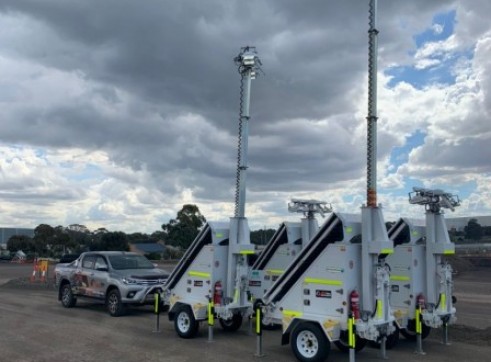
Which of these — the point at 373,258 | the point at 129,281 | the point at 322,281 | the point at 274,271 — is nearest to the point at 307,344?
the point at 322,281

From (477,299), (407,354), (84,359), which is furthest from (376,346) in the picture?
(477,299)

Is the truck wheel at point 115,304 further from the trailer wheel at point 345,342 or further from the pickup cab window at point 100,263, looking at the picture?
the trailer wheel at point 345,342

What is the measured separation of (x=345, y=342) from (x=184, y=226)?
69317 mm

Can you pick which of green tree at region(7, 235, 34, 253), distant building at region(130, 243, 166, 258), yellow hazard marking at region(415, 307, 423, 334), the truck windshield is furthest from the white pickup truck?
green tree at region(7, 235, 34, 253)

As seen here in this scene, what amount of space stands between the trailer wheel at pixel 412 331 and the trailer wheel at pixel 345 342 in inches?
51.9

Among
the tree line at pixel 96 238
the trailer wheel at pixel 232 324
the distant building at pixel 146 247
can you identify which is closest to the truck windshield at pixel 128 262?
the trailer wheel at pixel 232 324

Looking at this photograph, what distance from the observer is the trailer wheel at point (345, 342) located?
9711 millimetres

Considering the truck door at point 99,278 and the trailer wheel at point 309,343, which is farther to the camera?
the truck door at point 99,278

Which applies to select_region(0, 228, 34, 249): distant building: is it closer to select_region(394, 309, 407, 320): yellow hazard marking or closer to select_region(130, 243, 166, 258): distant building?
select_region(130, 243, 166, 258): distant building

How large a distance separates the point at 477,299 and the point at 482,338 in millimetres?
10604

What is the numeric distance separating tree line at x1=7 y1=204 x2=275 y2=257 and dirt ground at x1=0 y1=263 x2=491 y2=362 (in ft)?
147

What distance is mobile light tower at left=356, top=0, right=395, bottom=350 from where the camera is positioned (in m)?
9.73

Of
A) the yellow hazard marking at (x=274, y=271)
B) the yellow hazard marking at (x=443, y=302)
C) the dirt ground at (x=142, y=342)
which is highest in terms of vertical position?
the yellow hazard marking at (x=274, y=271)

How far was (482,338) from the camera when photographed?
12.3m
